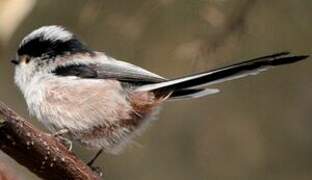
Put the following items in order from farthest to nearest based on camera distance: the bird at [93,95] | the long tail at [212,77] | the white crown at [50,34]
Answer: the white crown at [50,34]
the bird at [93,95]
the long tail at [212,77]

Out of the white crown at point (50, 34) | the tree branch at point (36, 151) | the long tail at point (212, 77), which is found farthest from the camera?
the white crown at point (50, 34)

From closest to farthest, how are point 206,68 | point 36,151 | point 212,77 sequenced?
1. point 36,151
2. point 212,77
3. point 206,68

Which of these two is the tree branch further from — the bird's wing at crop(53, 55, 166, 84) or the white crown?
the white crown

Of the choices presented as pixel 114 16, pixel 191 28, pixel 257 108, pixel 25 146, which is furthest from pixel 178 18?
pixel 25 146

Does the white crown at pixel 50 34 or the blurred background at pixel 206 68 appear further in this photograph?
the white crown at pixel 50 34

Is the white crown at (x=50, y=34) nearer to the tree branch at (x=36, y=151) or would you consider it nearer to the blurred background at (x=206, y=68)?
the blurred background at (x=206, y=68)

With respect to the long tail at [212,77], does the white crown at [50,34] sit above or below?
above

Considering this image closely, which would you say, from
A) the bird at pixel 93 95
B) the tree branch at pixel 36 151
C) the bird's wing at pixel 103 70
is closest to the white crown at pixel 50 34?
the bird at pixel 93 95

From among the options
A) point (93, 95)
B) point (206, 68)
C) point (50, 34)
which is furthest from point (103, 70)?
point (206, 68)

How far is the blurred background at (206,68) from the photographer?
329 cm

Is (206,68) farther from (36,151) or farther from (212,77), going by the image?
(36,151)

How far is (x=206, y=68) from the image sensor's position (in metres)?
3.34

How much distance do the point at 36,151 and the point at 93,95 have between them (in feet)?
2.82

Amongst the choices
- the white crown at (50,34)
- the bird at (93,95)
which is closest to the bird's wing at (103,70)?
the bird at (93,95)
